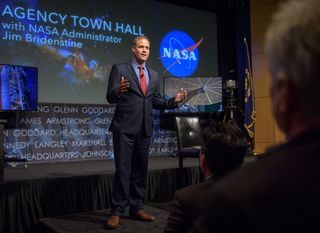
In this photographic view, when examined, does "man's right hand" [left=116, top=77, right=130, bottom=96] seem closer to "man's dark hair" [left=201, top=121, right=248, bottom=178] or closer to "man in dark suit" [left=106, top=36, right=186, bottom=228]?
"man in dark suit" [left=106, top=36, right=186, bottom=228]

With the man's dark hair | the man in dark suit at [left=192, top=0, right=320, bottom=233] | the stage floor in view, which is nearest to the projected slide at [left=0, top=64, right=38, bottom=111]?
the stage floor

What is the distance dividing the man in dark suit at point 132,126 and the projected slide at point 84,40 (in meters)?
2.67

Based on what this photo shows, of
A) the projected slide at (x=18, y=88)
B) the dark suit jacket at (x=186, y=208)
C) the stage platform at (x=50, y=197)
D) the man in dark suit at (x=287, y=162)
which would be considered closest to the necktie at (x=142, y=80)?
the stage platform at (x=50, y=197)

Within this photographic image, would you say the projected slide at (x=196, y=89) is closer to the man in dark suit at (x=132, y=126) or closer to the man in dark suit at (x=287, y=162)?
the man in dark suit at (x=132, y=126)

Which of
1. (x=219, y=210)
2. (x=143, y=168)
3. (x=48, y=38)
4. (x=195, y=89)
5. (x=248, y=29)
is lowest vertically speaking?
(x=143, y=168)

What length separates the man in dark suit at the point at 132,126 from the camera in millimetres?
2598

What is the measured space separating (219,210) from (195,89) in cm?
527

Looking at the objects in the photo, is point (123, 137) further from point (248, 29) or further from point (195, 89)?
point (248, 29)

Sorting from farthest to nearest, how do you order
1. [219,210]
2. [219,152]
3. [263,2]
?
[263,2]
[219,152]
[219,210]

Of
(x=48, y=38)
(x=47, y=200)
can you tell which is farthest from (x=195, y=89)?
(x=47, y=200)

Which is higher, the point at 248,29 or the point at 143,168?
the point at 248,29

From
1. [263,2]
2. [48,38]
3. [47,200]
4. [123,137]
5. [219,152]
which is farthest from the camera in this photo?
[263,2]

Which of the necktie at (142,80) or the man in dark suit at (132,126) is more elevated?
the necktie at (142,80)

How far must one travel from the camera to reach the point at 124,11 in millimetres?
5762
